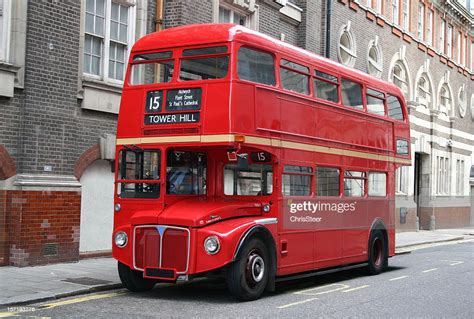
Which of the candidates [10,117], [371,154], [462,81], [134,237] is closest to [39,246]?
[10,117]

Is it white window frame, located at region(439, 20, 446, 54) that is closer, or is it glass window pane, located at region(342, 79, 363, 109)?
glass window pane, located at region(342, 79, 363, 109)

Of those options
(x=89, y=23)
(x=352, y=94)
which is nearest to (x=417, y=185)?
(x=352, y=94)

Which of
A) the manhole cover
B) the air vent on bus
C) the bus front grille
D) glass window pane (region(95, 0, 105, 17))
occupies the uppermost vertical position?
glass window pane (region(95, 0, 105, 17))

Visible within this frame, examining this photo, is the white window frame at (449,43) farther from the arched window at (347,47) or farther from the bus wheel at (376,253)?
the bus wheel at (376,253)

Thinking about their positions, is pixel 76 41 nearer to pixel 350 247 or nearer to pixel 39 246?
pixel 39 246

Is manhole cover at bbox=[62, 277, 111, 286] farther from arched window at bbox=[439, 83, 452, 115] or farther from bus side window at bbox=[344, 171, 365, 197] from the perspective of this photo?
arched window at bbox=[439, 83, 452, 115]

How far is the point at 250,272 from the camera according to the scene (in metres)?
10.4

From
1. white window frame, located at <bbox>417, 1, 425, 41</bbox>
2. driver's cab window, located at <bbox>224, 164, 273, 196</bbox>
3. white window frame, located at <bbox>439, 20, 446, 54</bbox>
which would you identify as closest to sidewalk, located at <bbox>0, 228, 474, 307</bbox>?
driver's cab window, located at <bbox>224, 164, 273, 196</bbox>

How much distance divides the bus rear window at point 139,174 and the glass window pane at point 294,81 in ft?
7.99

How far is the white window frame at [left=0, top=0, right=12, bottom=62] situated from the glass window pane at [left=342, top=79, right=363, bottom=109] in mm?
→ 6319

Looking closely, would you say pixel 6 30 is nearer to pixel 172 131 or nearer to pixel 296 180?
pixel 172 131

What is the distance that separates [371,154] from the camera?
14438 mm

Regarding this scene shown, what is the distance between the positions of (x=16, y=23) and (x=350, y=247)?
7620mm

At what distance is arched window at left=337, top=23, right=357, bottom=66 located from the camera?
1009 inches
